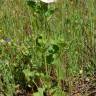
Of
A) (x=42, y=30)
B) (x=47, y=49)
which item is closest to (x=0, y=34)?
(x=42, y=30)

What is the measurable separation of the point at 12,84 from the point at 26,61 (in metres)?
0.28

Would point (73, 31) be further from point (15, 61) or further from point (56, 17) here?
point (15, 61)

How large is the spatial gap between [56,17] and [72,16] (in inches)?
6.1

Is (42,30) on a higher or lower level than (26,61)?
higher

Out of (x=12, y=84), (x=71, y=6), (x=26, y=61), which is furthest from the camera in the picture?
(x=71, y=6)

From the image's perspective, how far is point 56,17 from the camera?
121 inches

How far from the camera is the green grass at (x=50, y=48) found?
250cm

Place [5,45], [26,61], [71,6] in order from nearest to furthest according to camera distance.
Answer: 1. [26,61]
2. [5,45]
3. [71,6]

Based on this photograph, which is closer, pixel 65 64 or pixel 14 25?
pixel 65 64

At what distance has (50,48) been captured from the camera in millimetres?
2438

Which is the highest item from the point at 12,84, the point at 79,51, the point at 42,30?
the point at 42,30

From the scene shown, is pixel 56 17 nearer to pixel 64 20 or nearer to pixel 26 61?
pixel 64 20

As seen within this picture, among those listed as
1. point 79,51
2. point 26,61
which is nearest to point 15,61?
point 26,61

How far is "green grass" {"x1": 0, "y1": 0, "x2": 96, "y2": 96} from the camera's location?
2502 mm
